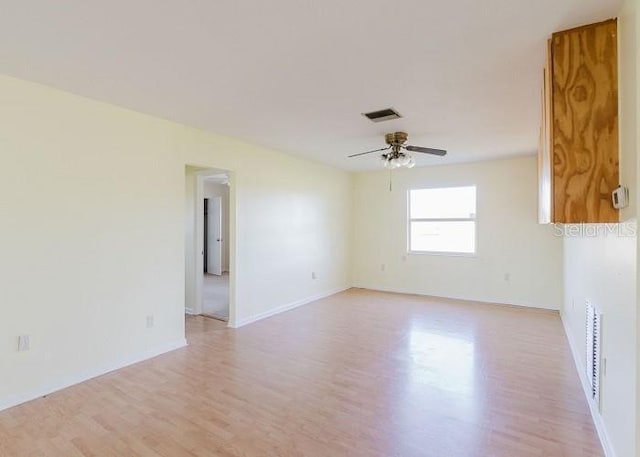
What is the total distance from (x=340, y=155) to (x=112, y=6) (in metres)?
3.72

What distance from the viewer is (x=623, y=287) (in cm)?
171

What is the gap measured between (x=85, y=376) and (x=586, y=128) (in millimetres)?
3870

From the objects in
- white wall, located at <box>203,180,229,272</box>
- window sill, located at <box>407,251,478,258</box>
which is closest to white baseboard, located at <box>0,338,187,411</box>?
window sill, located at <box>407,251,478,258</box>

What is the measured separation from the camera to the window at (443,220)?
5.91m

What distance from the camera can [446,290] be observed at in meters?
6.06

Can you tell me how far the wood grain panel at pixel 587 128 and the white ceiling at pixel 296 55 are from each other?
16 centimetres

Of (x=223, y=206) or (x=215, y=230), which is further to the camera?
(x=223, y=206)

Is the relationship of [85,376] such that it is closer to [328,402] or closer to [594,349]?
[328,402]

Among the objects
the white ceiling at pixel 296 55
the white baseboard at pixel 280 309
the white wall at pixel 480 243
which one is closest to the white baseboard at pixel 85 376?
the white baseboard at pixel 280 309

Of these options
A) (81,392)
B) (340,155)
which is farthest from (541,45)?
(81,392)

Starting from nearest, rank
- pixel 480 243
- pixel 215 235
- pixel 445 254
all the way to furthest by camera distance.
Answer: pixel 480 243, pixel 445 254, pixel 215 235

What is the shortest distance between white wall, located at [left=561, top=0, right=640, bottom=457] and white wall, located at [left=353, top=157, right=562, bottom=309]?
3.11 metres

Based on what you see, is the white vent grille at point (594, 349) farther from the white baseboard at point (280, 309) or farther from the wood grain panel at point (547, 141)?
the white baseboard at point (280, 309)

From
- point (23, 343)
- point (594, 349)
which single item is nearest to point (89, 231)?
point (23, 343)
